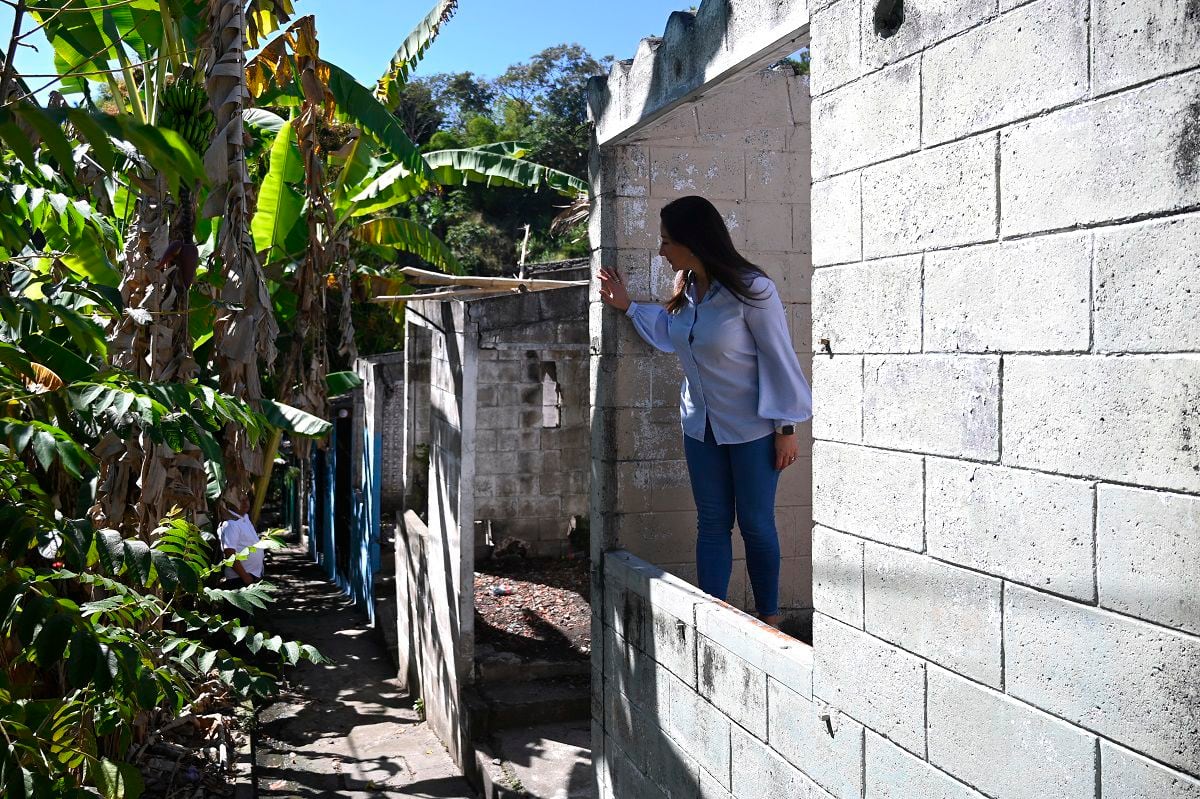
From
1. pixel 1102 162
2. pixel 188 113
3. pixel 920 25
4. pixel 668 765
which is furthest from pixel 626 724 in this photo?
pixel 188 113

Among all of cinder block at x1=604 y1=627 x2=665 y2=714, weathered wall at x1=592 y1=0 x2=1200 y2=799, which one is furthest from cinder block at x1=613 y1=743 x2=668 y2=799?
weathered wall at x1=592 y1=0 x2=1200 y2=799

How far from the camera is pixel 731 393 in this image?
396 centimetres

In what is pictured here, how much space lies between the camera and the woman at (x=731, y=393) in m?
3.90

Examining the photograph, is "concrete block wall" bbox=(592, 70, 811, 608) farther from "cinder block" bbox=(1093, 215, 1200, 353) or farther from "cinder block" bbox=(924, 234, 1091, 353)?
"cinder block" bbox=(1093, 215, 1200, 353)

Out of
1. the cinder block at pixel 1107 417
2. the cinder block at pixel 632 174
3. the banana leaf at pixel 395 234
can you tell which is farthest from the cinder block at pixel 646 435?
the banana leaf at pixel 395 234

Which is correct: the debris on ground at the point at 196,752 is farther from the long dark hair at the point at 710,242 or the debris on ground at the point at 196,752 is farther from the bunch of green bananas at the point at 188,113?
the long dark hair at the point at 710,242

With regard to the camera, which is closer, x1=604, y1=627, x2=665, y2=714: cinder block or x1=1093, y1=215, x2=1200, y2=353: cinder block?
x1=1093, y1=215, x2=1200, y2=353: cinder block

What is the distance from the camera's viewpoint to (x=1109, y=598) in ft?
6.43

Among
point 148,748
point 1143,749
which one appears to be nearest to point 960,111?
point 1143,749

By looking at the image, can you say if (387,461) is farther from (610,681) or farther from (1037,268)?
(1037,268)

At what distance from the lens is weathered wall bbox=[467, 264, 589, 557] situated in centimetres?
860

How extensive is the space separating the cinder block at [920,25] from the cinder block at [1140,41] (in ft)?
1.14

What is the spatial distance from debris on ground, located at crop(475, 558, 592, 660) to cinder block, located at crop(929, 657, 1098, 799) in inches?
136

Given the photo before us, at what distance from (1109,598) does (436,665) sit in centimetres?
509
